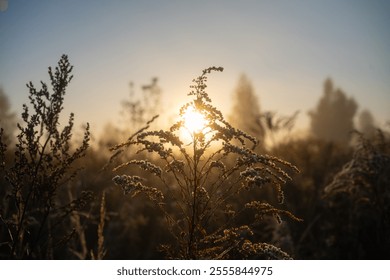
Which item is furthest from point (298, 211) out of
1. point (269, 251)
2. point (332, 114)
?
point (332, 114)

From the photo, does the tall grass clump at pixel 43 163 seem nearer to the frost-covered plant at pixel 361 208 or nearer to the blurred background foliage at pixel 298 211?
the blurred background foliage at pixel 298 211

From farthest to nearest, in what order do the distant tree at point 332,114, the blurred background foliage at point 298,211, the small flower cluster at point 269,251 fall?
the distant tree at point 332,114 < the blurred background foliage at point 298,211 < the small flower cluster at point 269,251

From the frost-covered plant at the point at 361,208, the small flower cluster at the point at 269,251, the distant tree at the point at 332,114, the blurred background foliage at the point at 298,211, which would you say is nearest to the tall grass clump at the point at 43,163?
the blurred background foliage at the point at 298,211

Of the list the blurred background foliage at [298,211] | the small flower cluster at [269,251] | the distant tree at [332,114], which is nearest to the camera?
the small flower cluster at [269,251]

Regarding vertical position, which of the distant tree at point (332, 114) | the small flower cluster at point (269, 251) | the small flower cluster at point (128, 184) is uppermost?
the distant tree at point (332, 114)

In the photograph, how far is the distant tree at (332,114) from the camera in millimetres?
58531

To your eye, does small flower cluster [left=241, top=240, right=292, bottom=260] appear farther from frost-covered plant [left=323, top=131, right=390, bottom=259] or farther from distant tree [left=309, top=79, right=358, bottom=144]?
distant tree [left=309, top=79, right=358, bottom=144]

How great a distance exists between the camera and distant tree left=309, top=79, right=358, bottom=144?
58531 mm

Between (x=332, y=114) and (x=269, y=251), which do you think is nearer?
(x=269, y=251)

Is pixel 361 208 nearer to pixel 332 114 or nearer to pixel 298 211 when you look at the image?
pixel 298 211

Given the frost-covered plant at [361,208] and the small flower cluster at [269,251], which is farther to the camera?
the frost-covered plant at [361,208]

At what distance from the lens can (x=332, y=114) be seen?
199ft

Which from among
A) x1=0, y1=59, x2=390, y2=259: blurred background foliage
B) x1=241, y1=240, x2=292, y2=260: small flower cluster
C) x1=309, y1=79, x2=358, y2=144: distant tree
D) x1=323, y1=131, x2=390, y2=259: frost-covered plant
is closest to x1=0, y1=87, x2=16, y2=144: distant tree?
x1=0, y1=59, x2=390, y2=259: blurred background foliage
